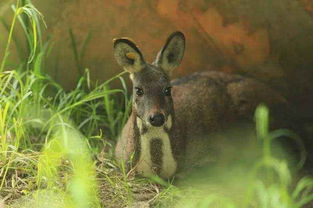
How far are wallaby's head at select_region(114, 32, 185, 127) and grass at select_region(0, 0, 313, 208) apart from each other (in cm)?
28

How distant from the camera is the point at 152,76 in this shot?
5.27m

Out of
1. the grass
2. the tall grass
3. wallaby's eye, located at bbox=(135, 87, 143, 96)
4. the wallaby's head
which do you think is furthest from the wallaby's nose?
the tall grass

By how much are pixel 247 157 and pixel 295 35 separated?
4.02 ft

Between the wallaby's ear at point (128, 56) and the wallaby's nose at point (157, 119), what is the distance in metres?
0.59

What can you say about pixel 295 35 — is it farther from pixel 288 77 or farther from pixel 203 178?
pixel 203 178

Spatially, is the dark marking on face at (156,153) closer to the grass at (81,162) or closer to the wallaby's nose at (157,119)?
the grass at (81,162)

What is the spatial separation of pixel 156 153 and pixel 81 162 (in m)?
1.03

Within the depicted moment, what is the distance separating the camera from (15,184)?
4840 millimetres

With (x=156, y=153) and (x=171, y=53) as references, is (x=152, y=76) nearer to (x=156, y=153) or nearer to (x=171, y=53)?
(x=171, y=53)

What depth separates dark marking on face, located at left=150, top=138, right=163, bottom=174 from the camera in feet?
17.0

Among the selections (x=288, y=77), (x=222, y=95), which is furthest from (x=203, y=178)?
(x=288, y=77)

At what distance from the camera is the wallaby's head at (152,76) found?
16.5ft

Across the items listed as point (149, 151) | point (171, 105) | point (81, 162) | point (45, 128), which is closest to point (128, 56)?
point (171, 105)

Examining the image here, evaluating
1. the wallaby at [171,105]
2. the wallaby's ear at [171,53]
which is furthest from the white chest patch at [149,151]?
the wallaby's ear at [171,53]
